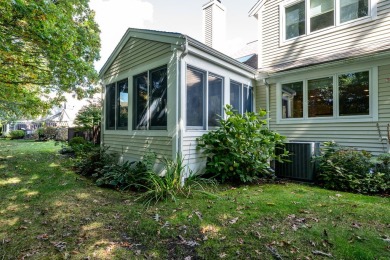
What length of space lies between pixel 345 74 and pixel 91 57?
34.0 feet

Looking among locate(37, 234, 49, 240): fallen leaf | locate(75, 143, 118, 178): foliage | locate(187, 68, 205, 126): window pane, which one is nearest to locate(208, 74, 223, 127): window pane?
locate(187, 68, 205, 126): window pane

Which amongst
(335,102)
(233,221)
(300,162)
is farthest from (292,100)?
(233,221)

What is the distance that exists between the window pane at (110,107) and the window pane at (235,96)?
4090 mm

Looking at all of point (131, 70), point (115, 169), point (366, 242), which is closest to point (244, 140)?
point (366, 242)

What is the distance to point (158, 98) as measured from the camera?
570 centimetres

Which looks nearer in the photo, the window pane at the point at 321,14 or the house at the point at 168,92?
the house at the point at 168,92

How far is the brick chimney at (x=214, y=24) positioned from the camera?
9905 mm

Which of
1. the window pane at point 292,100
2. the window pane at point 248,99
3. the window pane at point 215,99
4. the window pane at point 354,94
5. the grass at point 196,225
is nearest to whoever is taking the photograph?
the grass at point 196,225

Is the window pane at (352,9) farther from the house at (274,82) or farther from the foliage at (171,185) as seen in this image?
the foliage at (171,185)

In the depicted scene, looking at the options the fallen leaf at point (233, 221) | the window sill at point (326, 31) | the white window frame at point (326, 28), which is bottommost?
the fallen leaf at point (233, 221)

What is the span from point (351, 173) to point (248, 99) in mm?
3774

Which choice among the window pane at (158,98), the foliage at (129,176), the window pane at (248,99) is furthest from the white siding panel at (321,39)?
the foliage at (129,176)

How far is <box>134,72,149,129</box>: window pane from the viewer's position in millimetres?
6094

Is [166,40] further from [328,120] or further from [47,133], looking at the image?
[47,133]
